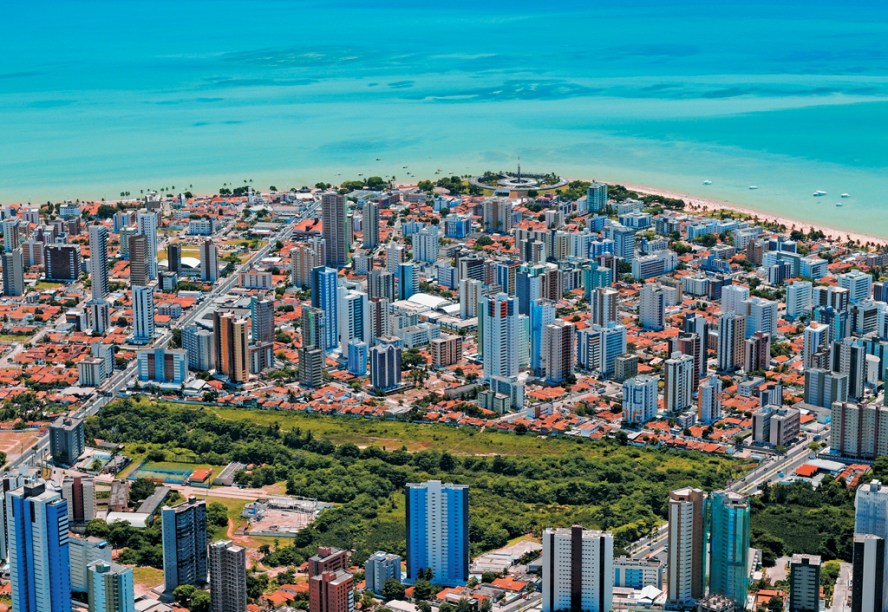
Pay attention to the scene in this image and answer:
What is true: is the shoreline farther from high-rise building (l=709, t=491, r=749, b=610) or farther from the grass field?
high-rise building (l=709, t=491, r=749, b=610)

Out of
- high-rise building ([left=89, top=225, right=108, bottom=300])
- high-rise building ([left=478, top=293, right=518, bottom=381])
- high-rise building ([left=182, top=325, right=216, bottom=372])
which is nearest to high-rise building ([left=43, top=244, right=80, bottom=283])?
high-rise building ([left=89, top=225, right=108, bottom=300])

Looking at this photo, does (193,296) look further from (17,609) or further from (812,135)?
(812,135)

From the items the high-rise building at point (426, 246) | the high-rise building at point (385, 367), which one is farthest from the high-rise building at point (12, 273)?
the high-rise building at point (385, 367)

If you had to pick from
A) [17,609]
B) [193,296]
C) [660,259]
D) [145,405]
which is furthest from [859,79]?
[17,609]

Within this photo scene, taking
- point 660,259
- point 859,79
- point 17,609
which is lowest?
point 17,609

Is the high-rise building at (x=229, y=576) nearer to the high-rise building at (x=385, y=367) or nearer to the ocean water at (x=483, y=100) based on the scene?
the high-rise building at (x=385, y=367)
